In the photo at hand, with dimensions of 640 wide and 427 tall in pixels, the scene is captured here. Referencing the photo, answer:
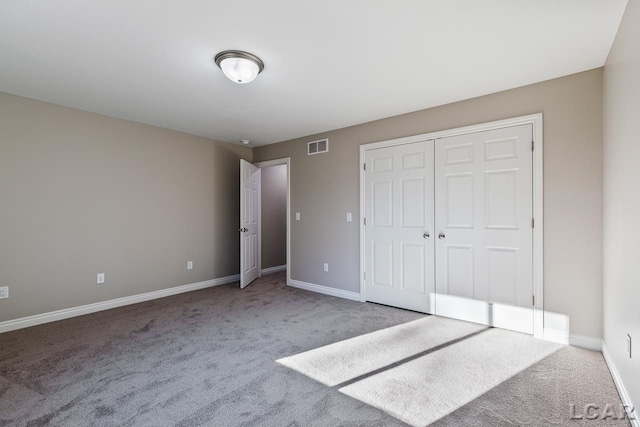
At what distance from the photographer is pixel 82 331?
124 inches

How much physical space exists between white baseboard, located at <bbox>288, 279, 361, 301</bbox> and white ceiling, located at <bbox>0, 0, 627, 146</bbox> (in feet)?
8.40

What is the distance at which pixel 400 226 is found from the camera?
12.8ft

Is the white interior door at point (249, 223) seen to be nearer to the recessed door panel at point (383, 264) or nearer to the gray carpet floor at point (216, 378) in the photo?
the gray carpet floor at point (216, 378)

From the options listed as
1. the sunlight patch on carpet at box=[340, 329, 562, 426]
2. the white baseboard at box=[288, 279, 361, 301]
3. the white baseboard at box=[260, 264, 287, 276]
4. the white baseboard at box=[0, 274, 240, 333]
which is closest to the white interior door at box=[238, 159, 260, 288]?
the white baseboard at box=[260, 264, 287, 276]

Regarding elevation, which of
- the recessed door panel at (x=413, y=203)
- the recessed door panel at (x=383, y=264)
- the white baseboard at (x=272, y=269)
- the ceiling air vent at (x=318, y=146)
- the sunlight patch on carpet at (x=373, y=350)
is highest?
the ceiling air vent at (x=318, y=146)

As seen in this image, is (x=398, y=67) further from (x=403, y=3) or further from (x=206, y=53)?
(x=206, y=53)

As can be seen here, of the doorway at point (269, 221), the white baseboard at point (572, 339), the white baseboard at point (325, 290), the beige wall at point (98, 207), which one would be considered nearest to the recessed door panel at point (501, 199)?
the white baseboard at point (572, 339)

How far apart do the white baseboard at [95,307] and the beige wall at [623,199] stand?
4.93 meters

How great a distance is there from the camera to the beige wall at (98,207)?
3.29m

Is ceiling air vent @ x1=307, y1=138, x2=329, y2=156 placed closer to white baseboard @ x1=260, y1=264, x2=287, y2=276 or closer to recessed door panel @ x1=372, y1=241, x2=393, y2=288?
recessed door panel @ x1=372, y1=241, x2=393, y2=288

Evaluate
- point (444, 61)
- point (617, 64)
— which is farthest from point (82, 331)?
point (617, 64)

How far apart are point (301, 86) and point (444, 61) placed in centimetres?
134

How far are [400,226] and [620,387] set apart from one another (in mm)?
2327

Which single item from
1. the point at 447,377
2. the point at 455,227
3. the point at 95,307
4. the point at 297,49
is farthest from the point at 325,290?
the point at 297,49
